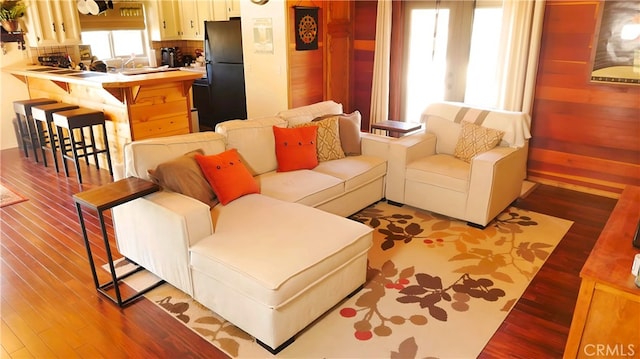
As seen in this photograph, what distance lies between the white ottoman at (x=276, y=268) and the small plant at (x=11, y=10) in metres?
4.97

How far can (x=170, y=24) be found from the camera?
24.0 feet

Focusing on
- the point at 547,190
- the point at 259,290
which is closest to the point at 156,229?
the point at 259,290

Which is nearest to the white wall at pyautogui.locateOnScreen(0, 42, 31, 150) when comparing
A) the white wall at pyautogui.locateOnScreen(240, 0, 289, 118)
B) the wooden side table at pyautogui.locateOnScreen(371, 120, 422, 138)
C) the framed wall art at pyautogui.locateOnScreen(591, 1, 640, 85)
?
the white wall at pyautogui.locateOnScreen(240, 0, 289, 118)

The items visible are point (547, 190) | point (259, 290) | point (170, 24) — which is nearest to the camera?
point (259, 290)

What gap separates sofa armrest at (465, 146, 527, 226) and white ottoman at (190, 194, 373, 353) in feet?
4.44

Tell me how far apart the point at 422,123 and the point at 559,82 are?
4.78 ft

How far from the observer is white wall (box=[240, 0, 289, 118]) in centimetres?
504

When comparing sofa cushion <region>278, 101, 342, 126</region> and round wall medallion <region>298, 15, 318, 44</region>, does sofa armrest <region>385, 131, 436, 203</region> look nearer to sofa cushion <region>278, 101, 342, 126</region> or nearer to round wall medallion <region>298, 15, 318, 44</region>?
sofa cushion <region>278, 101, 342, 126</region>

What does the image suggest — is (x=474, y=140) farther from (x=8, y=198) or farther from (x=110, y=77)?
(x=8, y=198)

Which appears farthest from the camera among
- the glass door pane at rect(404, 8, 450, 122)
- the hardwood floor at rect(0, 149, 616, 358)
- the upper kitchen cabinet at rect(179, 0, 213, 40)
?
the upper kitchen cabinet at rect(179, 0, 213, 40)

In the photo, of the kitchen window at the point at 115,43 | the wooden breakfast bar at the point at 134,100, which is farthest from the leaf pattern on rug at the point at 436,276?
the kitchen window at the point at 115,43

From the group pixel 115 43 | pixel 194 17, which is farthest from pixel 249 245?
pixel 115 43

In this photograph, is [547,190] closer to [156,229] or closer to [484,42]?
[484,42]

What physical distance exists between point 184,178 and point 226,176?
1.00 ft
